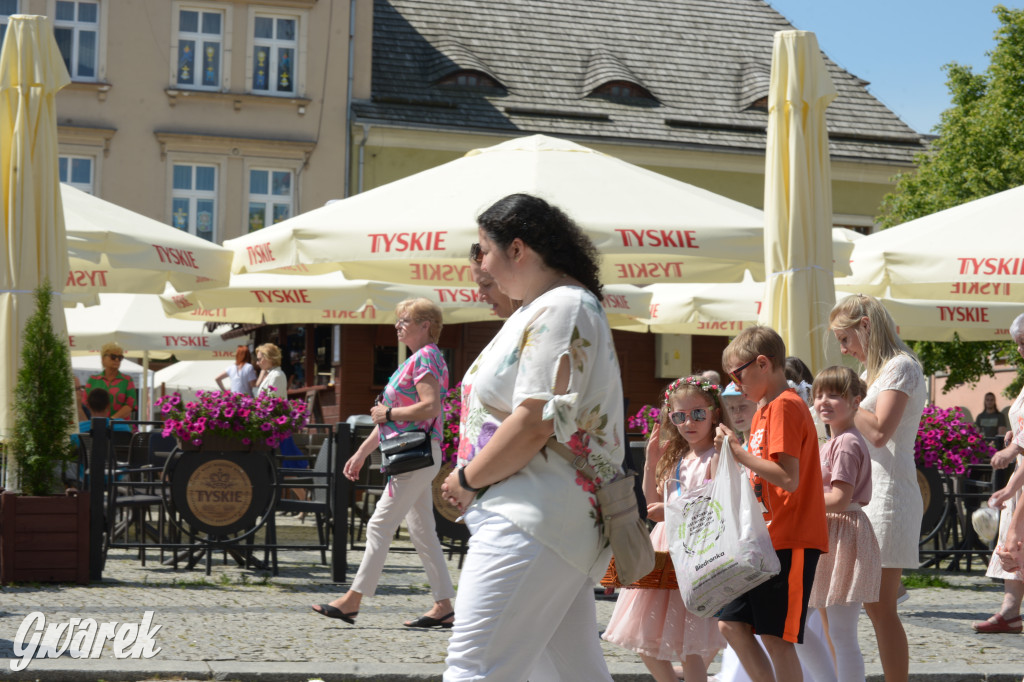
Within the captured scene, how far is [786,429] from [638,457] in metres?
5.67

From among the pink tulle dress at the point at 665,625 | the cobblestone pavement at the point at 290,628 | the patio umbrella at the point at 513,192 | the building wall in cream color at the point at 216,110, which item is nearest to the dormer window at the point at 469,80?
the building wall in cream color at the point at 216,110

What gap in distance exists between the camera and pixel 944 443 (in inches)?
431

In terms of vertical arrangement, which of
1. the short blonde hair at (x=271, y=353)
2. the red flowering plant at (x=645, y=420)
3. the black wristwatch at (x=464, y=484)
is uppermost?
the short blonde hair at (x=271, y=353)

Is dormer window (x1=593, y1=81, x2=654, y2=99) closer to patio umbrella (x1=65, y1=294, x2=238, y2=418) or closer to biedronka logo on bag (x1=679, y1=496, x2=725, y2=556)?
patio umbrella (x1=65, y1=294, x2=238, y2=418)

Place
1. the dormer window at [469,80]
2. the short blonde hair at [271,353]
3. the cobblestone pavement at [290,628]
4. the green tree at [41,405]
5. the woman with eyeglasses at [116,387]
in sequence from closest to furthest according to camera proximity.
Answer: the cobblestone pavement at [290,628] → the green tree at [41,405] → the woman with eyeglasses at [116,387] → the short blonde hair at [271,353] → the dormer window at [469,80]

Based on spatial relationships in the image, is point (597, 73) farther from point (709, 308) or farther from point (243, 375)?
point (709, 308)

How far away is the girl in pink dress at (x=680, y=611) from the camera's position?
5719mm

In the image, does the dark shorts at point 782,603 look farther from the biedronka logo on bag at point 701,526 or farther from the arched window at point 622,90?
the arched window at point 622,90

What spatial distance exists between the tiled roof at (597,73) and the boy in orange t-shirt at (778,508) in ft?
83.1

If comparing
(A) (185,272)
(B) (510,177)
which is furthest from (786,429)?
(A) (185,272)

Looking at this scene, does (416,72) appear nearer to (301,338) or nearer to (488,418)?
(301,338)

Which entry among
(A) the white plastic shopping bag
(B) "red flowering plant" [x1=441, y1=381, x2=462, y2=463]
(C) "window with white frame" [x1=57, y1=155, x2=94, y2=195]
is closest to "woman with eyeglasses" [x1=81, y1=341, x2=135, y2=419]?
(B) "red flowering plant" [x1=441, y1=381, x2=462, y2=463]

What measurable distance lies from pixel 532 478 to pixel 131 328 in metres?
16.5

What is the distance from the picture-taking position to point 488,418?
4121 mm
